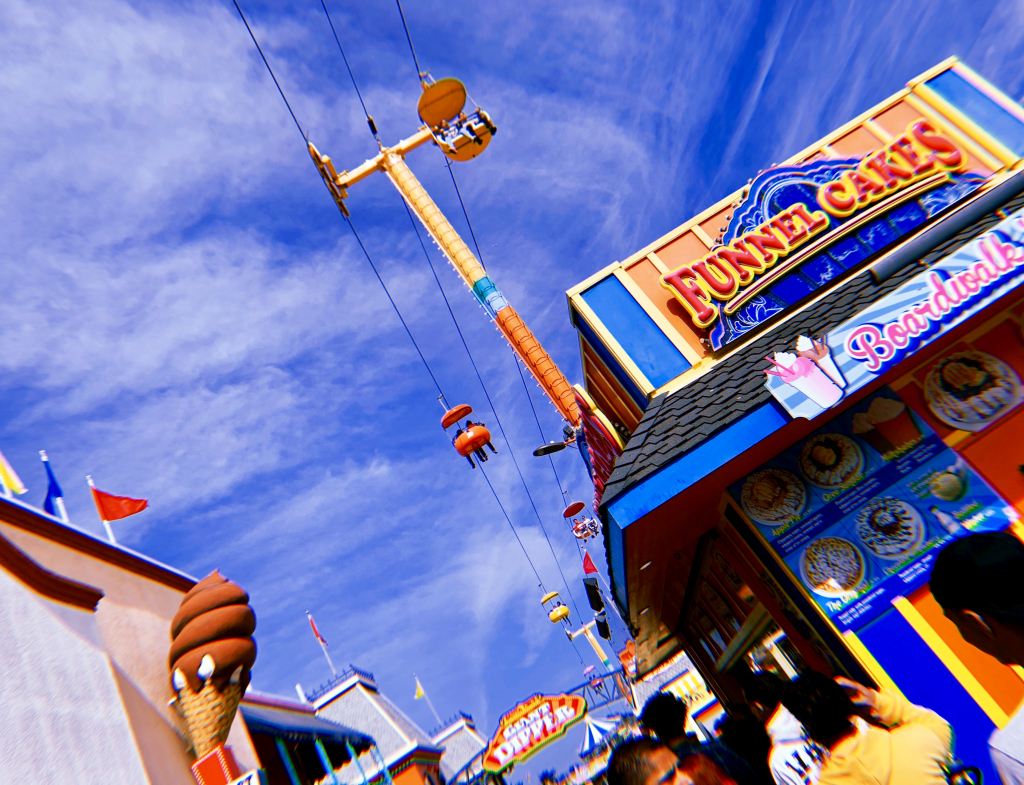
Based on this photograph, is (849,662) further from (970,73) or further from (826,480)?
(970,73)

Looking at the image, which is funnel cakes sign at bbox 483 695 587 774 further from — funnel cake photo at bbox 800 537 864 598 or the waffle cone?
funnel cake photo at bbox 800 537 864 598

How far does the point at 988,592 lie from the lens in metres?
2.26

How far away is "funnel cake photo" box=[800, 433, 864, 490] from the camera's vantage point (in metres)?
6.59

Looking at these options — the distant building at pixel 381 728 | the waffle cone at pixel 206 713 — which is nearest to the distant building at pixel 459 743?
the distant building at pixel 381 728

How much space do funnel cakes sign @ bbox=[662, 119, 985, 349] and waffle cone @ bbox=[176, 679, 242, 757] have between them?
7751 millimetres

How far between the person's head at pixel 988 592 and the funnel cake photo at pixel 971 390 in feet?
16.9

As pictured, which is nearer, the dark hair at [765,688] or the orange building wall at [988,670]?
the dark hair at [765,688]

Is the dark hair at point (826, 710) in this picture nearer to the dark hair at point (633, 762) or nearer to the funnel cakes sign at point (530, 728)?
the dark hair at point (633, 762)

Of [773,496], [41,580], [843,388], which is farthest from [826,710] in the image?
[41,580]

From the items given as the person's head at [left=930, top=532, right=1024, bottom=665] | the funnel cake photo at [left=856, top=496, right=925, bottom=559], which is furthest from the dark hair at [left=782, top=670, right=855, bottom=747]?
the funnel cake photo at [left=856, top=496, right=925, bottom=559]

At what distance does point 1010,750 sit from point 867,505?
4.92 meters

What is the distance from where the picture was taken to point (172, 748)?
21.2 feet

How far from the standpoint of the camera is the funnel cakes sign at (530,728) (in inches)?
674

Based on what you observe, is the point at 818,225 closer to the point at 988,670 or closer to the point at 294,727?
the point at 988,670
